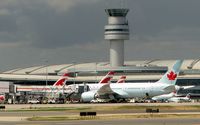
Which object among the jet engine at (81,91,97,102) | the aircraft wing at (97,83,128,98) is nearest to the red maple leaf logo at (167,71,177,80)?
the aircraft wing at (97,83,128,98)

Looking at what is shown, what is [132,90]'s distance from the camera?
13400 cm

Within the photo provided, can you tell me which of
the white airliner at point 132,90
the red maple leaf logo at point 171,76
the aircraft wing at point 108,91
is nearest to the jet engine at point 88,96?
the white airliner at point 132,90

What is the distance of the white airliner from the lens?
131125 millimetres

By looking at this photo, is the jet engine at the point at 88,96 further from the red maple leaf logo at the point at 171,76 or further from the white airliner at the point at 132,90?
the red maple leaf logo at the point at 171,76

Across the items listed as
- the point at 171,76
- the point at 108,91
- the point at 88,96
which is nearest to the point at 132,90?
the point at 108,91

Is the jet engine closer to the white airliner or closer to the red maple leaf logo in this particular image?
the white airliner

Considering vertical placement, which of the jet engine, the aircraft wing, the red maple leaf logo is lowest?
the jet engine

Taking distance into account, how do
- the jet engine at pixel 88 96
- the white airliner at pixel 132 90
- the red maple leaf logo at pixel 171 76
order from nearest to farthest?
the jet engine at pixel 88 96 → the white airliner at pixel 132 90 → the red maple leaf logo at pixel 171 76

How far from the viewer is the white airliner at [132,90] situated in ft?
430

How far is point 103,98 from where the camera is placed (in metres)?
135

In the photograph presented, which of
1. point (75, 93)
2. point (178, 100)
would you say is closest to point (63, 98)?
point (75, 93)

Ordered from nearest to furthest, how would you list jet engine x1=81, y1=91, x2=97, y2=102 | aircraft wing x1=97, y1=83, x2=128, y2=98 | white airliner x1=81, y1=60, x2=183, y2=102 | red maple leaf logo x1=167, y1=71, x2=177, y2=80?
1. jet engine x1=81, y1=91, x2=97, y2=102
2. white airliner x1=81, y1=60, x2=183, y2=102
3. aircraft wing x1=97, y1=83, x2=128, y2=98
4. red maple leaf logo x1=167, y1=71, x2=177, y2=80

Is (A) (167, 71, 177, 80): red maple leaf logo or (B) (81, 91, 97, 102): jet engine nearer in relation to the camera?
(B) (81, 91, 97, 102): jet engine

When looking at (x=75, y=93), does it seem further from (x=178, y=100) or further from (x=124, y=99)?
(x=178, y=100)
